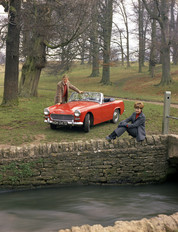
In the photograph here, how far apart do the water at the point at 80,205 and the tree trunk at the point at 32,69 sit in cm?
1445

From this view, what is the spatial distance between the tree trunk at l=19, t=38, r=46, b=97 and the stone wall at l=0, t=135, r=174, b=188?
1388cm

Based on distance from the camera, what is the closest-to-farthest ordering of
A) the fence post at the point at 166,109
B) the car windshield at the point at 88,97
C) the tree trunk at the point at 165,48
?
the fence post at the point at 166,109, the car windshield at the point at 88,97, the tree trunk at the point at 165,48

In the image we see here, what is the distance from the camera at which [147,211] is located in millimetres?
7590

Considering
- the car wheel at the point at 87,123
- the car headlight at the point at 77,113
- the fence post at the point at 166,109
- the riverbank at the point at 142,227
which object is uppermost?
the fence post at the point at 166,109

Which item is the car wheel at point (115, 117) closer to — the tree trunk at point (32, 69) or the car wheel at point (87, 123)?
the car wheel at point (87, 123)

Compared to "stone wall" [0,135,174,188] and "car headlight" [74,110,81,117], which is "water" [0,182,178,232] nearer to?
"stone wall" [0,135,174,188]

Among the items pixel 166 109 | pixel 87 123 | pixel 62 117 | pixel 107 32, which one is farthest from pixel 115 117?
pixel 107 32

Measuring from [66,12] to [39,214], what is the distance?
15.0 m

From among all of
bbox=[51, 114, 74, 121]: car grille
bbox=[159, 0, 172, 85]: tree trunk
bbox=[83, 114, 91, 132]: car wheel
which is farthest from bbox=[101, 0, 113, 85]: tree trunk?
bbox=[51, 114, 74, 121]: car grille

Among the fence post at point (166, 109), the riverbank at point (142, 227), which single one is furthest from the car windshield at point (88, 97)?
the riverbank at point (142, 227)

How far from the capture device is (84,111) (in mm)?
12086

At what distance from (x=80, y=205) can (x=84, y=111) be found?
480 cm

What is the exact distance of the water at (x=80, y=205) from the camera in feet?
22.3

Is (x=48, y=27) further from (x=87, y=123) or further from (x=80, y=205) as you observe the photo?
(x=80, y=205)
